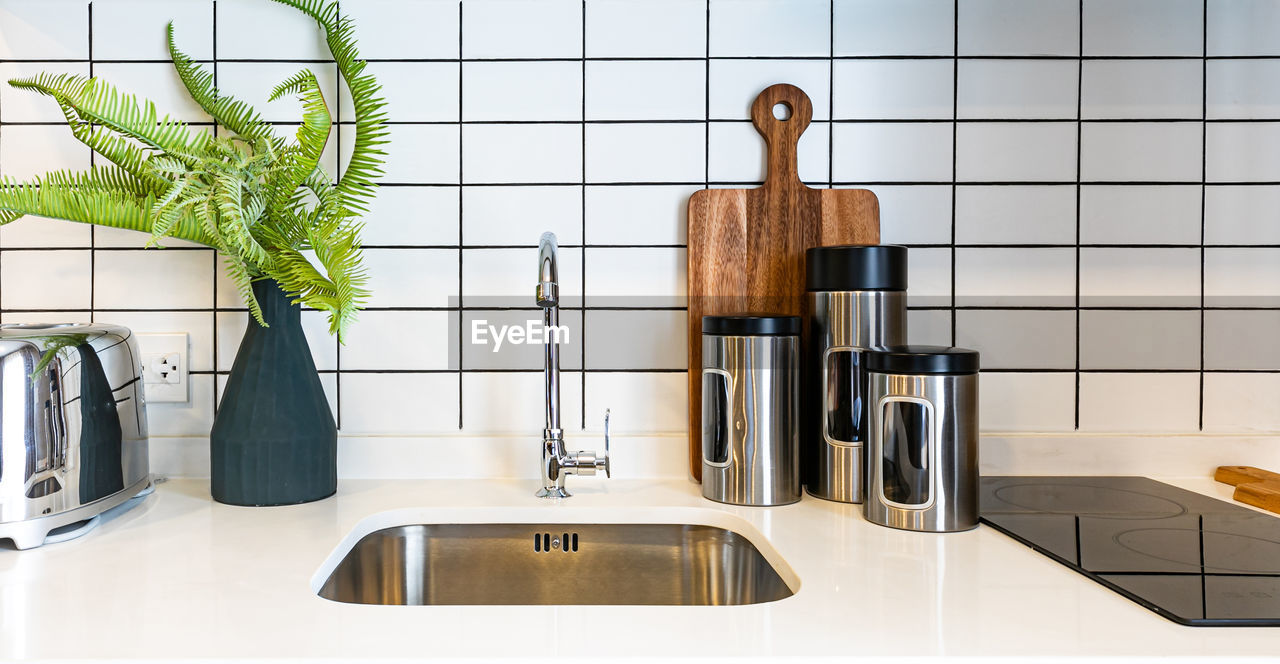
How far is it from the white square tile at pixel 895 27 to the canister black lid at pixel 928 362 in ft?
1.89

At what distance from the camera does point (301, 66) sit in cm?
119

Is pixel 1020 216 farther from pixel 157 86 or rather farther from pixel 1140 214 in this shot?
pixel 157 86

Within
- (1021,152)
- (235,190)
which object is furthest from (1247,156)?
(235,190)

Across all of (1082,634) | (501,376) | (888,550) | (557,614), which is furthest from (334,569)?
(1082,634)

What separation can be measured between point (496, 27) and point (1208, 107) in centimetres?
122

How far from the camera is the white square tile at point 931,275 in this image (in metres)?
1.22

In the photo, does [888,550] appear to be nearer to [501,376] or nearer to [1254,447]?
[501,376]

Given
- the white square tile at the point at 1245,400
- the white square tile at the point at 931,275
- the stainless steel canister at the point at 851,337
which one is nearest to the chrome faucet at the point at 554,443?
the stainless steel canister at the point at 851,337

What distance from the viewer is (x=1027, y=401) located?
1.23 m

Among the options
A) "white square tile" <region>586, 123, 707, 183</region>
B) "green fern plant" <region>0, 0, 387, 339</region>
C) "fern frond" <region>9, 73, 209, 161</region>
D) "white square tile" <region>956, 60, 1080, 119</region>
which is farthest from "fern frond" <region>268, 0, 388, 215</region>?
"white square tile" <region>956, 60, 1080, 119</region>

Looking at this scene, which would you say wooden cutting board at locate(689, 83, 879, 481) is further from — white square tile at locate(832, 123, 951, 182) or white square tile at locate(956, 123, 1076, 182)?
white square tile at locate(956, 123, 1076, 182)

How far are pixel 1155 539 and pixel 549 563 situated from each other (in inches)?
31.0

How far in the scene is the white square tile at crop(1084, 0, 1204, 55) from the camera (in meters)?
1.22

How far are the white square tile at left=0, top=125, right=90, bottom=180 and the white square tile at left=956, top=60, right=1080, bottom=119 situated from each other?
1.49 meters
